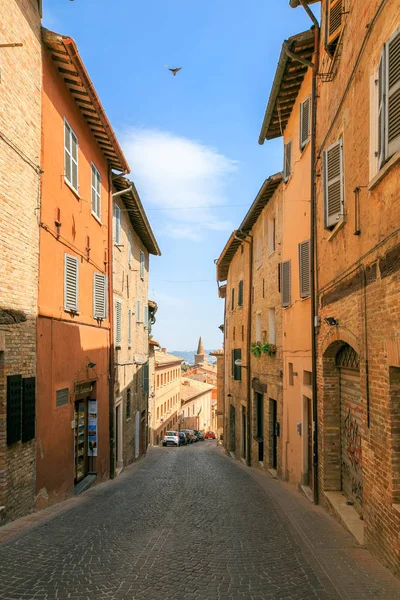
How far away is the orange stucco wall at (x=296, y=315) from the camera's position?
12.9 metres

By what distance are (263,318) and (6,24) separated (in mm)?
12949

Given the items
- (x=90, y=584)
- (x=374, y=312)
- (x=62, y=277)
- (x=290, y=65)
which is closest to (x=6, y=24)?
(x=62, y=277)

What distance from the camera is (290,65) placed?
12.8m

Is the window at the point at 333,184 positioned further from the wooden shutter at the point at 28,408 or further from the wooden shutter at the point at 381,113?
the wooden shutter at the point at 28,408

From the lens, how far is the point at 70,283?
1305 cm

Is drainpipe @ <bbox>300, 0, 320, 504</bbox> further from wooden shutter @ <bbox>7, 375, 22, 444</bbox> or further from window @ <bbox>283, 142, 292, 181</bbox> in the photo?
wooden shutter @ <bbox>7, 375, 22, 444</bbox>

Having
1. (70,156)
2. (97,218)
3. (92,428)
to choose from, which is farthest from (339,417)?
(97,218)

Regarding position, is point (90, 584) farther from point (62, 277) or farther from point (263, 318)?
point (263, 318)

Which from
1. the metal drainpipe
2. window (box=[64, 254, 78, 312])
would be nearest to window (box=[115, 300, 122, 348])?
the metal drainpipe

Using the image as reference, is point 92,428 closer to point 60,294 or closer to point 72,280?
point 72,280

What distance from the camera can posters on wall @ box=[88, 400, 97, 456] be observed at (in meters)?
15.3

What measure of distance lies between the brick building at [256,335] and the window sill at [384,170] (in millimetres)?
9620

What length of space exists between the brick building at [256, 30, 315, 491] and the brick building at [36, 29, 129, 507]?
4.80m

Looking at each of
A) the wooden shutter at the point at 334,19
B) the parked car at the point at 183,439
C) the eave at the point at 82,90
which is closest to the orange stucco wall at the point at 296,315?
the wooden shutter at the point at 334,19
